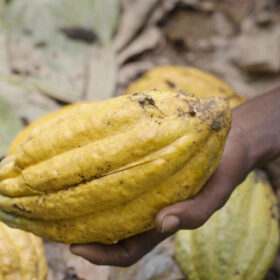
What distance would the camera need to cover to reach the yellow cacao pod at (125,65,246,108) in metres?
2.36

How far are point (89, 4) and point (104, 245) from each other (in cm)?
248

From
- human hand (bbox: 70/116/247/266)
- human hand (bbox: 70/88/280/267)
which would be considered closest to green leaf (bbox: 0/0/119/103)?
human hand (bbox: 70/88/280/267)

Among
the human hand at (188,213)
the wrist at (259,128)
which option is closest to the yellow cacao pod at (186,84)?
the wrist at (259,128)

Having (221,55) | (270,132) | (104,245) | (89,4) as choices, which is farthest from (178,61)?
(104,245)

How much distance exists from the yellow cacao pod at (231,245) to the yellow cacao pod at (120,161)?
2.36 ft

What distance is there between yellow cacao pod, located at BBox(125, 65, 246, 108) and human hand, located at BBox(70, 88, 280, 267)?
0.72m

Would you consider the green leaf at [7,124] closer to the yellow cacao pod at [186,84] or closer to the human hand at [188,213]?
→ the yellow cacao pod at [186,84]

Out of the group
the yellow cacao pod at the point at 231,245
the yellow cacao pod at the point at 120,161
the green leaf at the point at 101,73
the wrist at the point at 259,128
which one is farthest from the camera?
the green leaf at the point at 101,73

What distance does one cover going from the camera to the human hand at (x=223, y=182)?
3.78 ft

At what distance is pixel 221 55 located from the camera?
3.23m

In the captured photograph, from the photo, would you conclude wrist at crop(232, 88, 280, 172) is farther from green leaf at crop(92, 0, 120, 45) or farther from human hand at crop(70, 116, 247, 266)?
green leaf at crop(92, 0, 120, 45)

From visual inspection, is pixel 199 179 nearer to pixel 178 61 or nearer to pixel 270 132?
pixel 270 132

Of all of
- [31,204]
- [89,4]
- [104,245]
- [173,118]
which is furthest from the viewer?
[89,4]

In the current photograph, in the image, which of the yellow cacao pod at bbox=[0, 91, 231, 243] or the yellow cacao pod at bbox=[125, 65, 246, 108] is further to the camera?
the yellow cacao pod at bbox=[125, 65, 246, 108]
